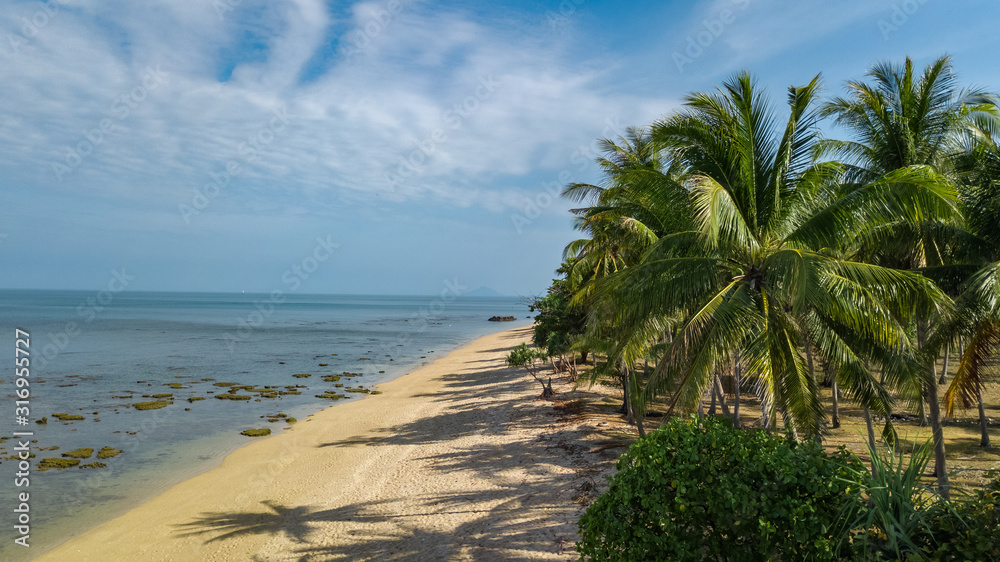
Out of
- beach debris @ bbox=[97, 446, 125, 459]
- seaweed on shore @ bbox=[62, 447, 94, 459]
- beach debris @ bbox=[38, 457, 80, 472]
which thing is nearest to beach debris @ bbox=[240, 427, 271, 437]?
beach debris @ bbox=[97, 446, 125, 459]

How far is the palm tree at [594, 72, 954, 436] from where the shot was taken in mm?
6992

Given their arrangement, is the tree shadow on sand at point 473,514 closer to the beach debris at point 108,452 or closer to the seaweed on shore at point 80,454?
the beach debris at point 108,452

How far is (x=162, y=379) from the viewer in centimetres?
2991

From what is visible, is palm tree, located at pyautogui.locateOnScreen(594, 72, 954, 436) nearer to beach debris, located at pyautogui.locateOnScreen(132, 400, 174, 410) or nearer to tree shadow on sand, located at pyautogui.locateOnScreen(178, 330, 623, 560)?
tree shadow on sand, located at pyautogui.locateOnScreen(178, 330, 623, 560)

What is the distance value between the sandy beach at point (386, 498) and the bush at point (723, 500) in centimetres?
298

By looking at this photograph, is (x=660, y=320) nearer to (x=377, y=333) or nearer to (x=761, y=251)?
(x=761, y=251)

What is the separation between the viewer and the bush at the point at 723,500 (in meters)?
4.44

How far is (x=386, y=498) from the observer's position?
426 inches

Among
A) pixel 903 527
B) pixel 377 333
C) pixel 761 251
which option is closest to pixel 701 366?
pixel 761 251

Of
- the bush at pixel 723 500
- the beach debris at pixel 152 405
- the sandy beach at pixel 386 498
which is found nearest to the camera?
the bush at pixel 723 500

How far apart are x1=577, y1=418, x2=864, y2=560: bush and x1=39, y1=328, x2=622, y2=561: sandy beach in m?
2.98

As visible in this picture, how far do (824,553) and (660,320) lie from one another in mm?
5570

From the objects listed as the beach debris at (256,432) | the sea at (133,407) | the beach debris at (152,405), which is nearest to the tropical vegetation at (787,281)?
the sea at (133,407)

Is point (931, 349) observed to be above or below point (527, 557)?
above
